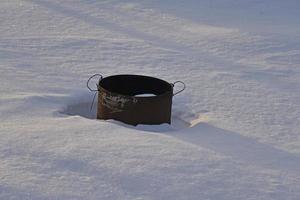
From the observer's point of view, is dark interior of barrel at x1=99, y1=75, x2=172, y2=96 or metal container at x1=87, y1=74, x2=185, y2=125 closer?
metal container at x1=87, y1=74, x2=185, y2=125

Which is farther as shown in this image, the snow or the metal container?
the metal container

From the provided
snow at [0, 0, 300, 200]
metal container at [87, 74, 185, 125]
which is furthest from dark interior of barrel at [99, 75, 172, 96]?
snow at [0, 0, 300, 200]

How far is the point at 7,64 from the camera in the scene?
16.7ft

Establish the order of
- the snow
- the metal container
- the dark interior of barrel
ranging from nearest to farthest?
the snow → the metal container → the dark interior of barrel

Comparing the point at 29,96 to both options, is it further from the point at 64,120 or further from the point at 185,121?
the point at 185,121

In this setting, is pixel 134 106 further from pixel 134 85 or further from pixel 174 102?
pixel 174 102

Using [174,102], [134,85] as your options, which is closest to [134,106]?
[134,85]

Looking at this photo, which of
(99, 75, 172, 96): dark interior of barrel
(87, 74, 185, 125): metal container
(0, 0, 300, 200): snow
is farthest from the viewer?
(99, 75, 172, 96): dark interior of barrel

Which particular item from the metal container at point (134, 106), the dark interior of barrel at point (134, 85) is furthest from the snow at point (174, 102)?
the dark interior of barrel at point (134, 85)

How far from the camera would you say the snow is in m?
3.26

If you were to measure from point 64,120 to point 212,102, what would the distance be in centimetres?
112

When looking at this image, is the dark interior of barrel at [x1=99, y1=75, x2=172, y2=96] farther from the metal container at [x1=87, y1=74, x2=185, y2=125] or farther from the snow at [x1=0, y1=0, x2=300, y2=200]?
the snow at [x1=0, y1=0, x2=300, y2=200]

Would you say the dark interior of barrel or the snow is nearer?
the snow

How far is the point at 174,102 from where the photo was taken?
457 cm
